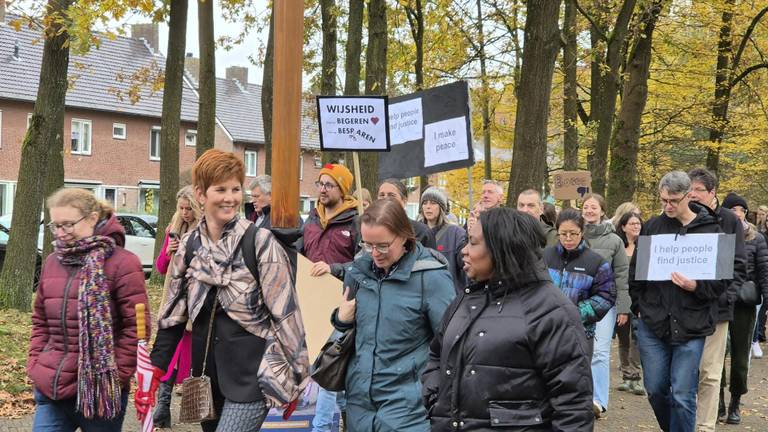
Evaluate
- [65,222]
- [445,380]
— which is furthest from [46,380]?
[445,380]

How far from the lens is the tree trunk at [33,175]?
12609 millimetres

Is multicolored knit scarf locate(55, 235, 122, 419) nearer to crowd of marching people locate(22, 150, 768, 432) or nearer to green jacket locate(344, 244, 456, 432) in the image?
crowd of marching people locate(22, 150, 768, 432)

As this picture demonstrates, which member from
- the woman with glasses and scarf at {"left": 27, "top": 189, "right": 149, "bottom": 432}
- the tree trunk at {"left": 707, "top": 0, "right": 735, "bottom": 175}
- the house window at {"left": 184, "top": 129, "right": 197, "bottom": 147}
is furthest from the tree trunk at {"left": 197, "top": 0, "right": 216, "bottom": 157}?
the house window at {"left": 184, "top": 129, "right": 197, "bottom": 147}

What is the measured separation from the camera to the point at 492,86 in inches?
1155

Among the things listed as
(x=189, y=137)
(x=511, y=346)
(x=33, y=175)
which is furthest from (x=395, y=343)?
(x=189, y=137)

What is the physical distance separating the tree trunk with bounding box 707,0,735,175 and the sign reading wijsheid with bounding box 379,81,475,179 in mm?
17573

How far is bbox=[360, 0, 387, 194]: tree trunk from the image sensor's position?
16.5 m

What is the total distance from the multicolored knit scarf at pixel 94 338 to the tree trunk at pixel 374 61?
37.7 ft

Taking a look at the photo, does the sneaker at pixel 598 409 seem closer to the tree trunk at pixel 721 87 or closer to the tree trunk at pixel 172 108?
the tree trunk at pixel 172 108

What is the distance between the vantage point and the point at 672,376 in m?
7.00

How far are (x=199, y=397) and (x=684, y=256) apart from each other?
3.88 meters

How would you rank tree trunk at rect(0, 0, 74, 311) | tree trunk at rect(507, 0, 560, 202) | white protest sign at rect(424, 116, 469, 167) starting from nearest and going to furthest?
white protest sign at rect(424, 116, 469, 167) < tree trunk at rect(507, 0, 560, 202) < tree trunk at rect(0, 0, 74, 311)

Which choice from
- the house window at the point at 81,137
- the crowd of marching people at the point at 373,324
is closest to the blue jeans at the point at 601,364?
the crowd of marching people at the point at 373,324

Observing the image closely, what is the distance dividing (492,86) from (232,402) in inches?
1008
